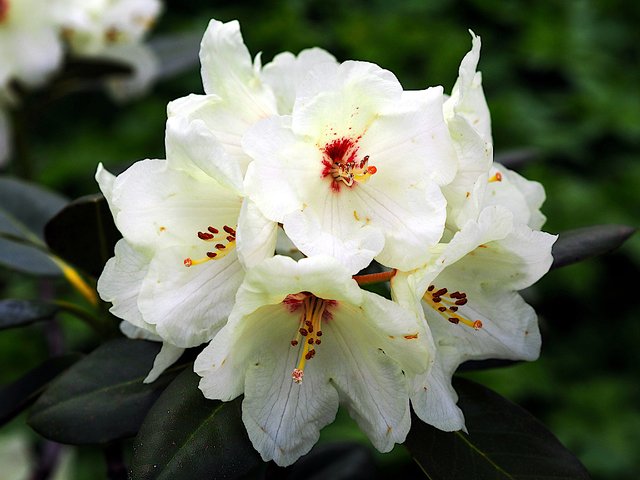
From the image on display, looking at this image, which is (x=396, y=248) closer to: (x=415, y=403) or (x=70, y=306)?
(x=415, y=403)

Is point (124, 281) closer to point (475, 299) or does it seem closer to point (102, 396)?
point (102, 396)

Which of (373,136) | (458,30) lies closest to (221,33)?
(373,136)

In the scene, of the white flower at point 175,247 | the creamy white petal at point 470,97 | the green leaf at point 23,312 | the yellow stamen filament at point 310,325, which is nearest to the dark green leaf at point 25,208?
the green leaf at point 23,312

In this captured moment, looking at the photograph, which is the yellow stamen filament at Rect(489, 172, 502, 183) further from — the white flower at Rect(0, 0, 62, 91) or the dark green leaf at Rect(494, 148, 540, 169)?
the white flower at Rect(0, 0, 62, 91)

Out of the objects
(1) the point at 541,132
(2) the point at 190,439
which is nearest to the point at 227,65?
(2) the point at 190,439

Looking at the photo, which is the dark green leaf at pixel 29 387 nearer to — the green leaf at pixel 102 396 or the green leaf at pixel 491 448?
the green leaf at pixel 102 396

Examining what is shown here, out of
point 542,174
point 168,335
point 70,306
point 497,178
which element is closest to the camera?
point 168,335

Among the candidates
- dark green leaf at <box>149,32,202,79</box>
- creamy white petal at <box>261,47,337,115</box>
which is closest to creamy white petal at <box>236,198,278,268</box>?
creamy white petal at <box>261,47,337,115</box>
